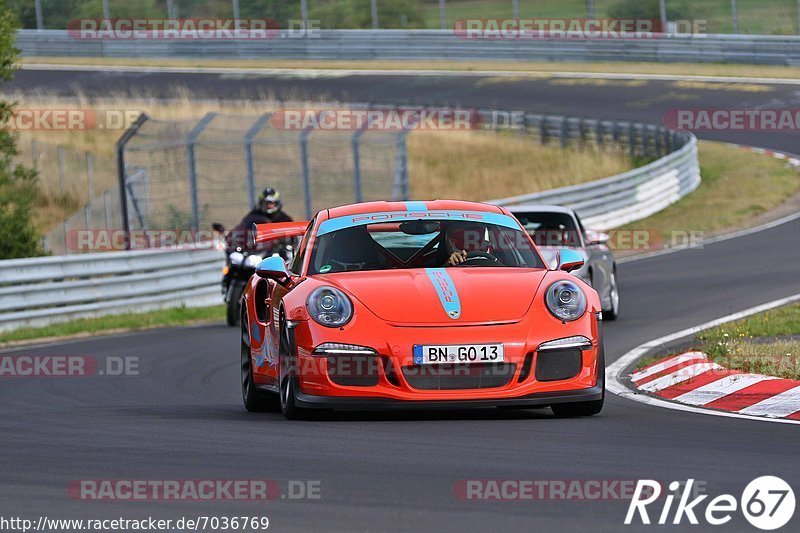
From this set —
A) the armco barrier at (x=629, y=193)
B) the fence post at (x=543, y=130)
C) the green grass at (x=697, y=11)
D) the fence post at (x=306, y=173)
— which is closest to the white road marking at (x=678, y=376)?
the armco barrier at (x=629, y=193)

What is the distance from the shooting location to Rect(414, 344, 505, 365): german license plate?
807cm

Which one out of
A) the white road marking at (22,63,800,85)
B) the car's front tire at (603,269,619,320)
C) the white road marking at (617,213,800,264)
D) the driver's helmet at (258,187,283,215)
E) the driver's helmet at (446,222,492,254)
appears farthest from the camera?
the white road marking at (22,63,800,85)

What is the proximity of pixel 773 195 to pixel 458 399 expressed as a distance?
22.2 meters

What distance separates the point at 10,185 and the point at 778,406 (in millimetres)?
14196

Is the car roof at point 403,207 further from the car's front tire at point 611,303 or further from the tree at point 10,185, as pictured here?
the tree at point 10,185

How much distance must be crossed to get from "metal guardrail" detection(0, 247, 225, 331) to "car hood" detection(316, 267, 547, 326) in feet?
33.3

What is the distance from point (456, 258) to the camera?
30.4ft

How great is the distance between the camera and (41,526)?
553 cm

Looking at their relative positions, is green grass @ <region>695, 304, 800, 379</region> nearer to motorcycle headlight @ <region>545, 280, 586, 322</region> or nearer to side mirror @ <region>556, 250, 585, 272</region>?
side mirror @ <region>556, 250, 585, 272</region>

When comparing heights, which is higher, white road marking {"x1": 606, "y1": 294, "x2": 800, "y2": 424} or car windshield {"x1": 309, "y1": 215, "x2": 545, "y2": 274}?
car windshield {"x1": 309, "y1": 215, "x2": 545, "y2": 274}

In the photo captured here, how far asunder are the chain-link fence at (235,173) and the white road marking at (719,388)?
46.1 ft

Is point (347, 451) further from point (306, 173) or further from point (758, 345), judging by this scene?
point (306, 173)

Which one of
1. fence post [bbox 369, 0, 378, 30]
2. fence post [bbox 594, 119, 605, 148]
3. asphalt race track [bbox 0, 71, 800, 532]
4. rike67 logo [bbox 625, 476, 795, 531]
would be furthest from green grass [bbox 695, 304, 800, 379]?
fence post [bbox 369, 0, 378, 30]

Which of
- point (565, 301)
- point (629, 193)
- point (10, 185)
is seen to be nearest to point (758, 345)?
point (565, 301)
